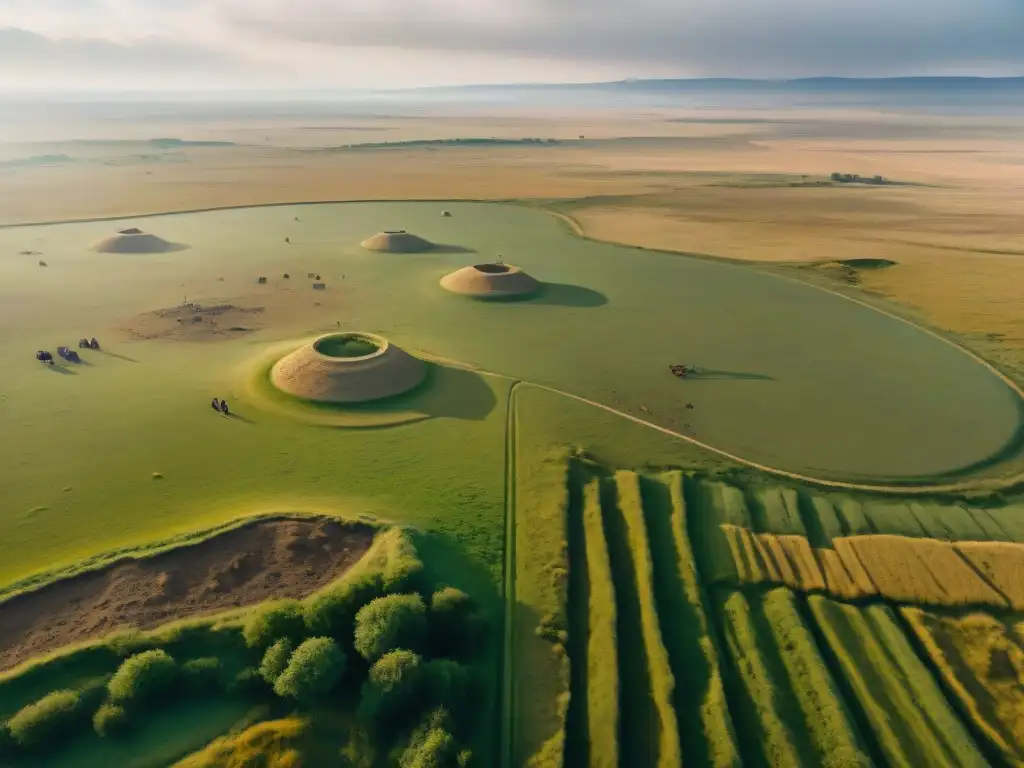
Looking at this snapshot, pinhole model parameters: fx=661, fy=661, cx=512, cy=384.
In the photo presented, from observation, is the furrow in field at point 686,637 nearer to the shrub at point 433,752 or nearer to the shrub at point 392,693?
the shrub at point 433,752

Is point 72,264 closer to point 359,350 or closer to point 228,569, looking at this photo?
point 359,350

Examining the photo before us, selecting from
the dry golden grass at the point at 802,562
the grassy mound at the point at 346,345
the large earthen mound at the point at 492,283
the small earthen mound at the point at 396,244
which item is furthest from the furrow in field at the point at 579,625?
the small earthen mound at the point at 396,244

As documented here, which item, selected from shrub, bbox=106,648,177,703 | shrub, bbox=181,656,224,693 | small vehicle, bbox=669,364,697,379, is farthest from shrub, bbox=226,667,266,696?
small vehicle, bbox=669,364,697,379

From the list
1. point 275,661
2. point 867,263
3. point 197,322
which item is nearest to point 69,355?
point 197,322

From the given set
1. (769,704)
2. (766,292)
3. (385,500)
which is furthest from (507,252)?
(769,704)

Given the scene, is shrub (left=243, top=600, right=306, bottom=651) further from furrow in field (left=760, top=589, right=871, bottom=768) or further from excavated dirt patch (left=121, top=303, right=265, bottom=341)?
excavated dirt patch (left=121, top=303, right=265, bottom=341)
